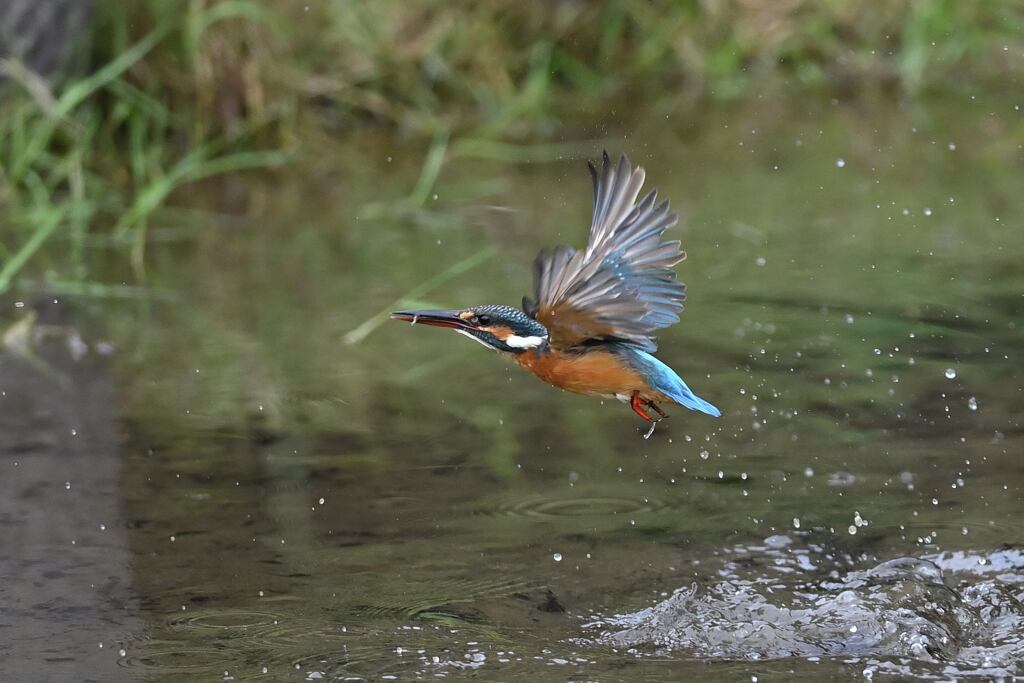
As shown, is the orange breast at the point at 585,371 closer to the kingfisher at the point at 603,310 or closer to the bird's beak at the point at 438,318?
the kingfisher at the point at 603,310

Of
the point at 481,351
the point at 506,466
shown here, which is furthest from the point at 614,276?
the point at 481,351

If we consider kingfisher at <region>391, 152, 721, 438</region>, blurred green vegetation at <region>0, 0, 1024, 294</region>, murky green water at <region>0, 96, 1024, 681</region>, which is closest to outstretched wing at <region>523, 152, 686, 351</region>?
kingfisher at <region>391, 152, 721, 438</region>

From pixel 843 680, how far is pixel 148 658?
1.19 meters

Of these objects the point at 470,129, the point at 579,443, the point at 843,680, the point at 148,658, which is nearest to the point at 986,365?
the point at 579,443

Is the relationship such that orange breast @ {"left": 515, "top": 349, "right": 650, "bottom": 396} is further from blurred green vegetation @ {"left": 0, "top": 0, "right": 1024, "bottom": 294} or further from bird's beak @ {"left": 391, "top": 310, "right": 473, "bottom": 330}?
blurred green vegetation @ {"left": 0, "top": 0, "right": 1024, "bottom": 294}

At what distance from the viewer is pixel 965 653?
3057mm

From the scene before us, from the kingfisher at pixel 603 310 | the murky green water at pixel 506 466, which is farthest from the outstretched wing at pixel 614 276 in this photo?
the murky green water at pixel 506 466

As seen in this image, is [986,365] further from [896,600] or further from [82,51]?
[82,51]

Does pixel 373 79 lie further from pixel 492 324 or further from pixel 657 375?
pixel 492 324

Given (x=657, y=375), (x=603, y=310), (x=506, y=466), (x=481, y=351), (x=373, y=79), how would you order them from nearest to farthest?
(x=603, y=310), (x=657, y=375), (x=506, y=466), (x=481, y=351), (x=373, y=79)

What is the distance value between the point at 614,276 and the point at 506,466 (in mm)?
1203

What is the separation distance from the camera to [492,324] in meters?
2.77

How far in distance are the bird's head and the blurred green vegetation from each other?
104 inches

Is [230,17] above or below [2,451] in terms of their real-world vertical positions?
above
